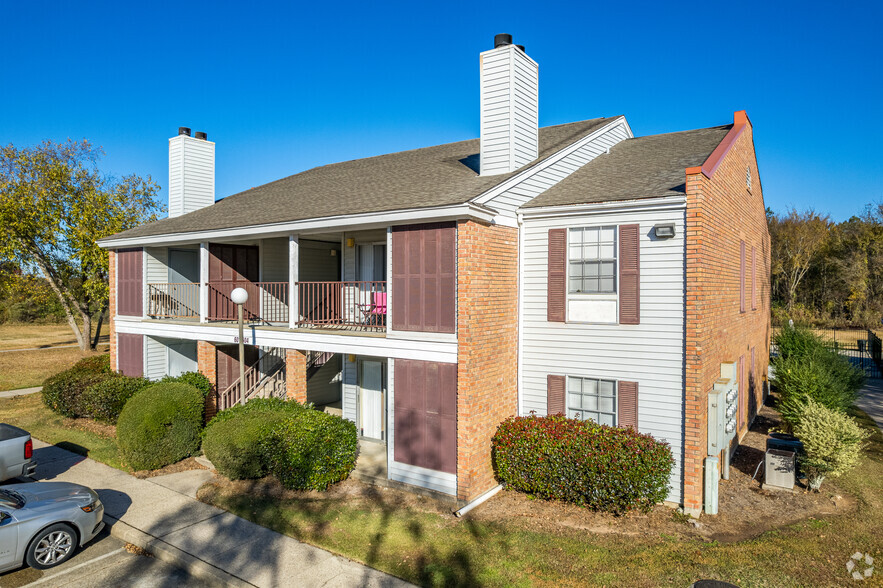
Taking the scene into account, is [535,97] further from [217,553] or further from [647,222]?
[217,553]

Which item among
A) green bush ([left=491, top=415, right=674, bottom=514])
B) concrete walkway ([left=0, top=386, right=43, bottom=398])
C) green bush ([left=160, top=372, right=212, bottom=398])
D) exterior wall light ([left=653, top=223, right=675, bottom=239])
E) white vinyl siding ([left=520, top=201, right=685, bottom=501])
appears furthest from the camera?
concrete walkway ([left=0, top=386, right=43, bottom=398])

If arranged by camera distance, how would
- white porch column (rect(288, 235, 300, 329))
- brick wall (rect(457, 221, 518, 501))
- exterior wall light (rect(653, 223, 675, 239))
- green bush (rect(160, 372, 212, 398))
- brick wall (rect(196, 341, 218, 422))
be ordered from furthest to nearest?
brick wall (rect(196, 341, 218, 422)) < green bush (rect(160, 372, 212, 398)) < white porch column (rect(288, 235, 300, 329)) < brick wall (rect(457, 221, 518, 501)) < exterior wall light (rect(653, 223, 675, 239))

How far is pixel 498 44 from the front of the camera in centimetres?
1120

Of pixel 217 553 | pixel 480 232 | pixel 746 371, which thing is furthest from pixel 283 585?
pixel 746 371

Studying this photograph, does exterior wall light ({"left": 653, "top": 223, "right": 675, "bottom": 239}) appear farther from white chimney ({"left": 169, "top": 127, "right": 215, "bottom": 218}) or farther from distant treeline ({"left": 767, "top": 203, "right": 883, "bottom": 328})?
distant treeline ({"left": 767, "top": 203, "right": 883, "bottom": 328})

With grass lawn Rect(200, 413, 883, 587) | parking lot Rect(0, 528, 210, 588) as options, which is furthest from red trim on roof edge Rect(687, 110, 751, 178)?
A: parking lot Rect(0, 528, 210, 588)

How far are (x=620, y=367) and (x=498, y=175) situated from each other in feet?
14.7

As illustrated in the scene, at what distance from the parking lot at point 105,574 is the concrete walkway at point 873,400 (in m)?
16.9

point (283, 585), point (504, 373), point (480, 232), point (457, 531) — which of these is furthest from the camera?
point (504, 373)

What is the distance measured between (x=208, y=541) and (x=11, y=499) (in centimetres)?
258

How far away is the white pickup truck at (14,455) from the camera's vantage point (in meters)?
9.84

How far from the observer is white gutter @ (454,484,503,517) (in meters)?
8.71

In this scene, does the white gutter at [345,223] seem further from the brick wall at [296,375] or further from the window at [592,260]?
the brick wall at [296,375]

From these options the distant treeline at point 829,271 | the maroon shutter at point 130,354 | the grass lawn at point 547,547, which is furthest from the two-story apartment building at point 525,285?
the distant treeline at point 829,271
